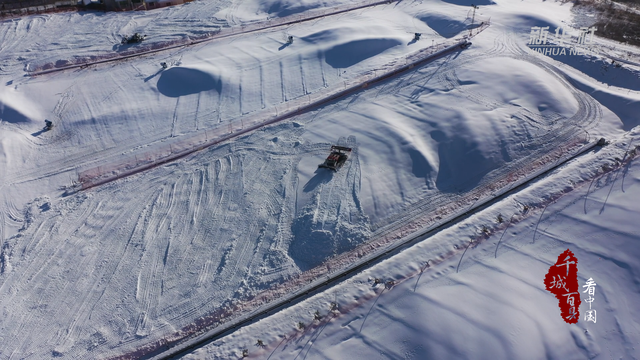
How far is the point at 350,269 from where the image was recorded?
11.5m

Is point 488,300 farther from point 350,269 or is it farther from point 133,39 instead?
point 133,39

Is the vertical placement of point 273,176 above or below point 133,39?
below

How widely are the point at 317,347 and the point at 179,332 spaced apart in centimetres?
374

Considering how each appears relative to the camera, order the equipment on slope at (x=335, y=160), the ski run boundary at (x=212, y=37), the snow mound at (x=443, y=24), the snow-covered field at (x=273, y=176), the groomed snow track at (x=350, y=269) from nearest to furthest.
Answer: the groomed snow track at (x=350, y=269) → the snow-covered field at (x=273, y=176) → the equipment on slope at (x=335, y=160) → the ski run boundary at (x=212, y=37) → the snow mound at (x=443, y=24)

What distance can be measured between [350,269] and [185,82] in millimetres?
13042

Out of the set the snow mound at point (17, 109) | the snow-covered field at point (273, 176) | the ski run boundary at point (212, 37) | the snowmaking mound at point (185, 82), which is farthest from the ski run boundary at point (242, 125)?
the ski run boundary at point (212, 37)

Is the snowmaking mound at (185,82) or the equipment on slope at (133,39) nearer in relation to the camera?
the snowmaking mound at (185,82)

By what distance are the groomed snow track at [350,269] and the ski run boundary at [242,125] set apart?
758 cm

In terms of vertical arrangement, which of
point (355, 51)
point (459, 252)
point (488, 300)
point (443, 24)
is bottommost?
Answer: point (488, 300)

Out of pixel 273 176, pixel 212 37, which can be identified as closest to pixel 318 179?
pixel 273 176

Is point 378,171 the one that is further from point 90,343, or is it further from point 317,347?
point 90,343

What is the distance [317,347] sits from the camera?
32.5 ft

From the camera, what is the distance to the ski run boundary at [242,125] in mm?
15172

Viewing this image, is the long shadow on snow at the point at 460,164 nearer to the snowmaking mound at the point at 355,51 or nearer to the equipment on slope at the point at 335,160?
the equipment on slope at the point at 335,160
